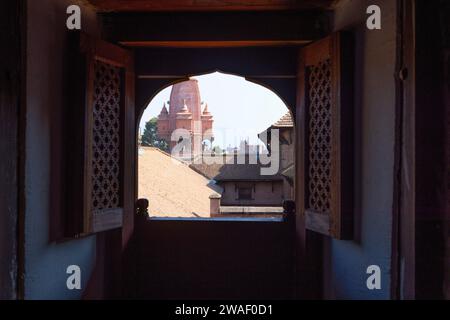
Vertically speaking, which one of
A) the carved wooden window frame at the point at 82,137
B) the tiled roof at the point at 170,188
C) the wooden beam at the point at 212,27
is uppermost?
the wooden beam at the point at 212,27

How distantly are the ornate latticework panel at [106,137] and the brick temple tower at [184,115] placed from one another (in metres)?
49.4

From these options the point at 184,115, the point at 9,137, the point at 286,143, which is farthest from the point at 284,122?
the point at 184,115

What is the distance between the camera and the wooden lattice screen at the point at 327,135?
407cm

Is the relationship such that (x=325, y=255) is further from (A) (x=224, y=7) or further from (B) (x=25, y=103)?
(B) (x=25, y=103)

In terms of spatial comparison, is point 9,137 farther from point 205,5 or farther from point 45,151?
point 205,5

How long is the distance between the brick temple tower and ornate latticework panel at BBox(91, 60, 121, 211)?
162 feet

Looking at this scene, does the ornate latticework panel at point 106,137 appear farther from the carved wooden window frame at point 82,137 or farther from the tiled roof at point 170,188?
the tiled roof at point 170,188

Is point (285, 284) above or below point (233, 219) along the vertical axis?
below

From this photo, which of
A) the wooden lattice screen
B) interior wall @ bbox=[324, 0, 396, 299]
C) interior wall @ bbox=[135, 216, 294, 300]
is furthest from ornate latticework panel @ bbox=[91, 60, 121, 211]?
interior wall @ bbox=[324, 0, 396, 299]

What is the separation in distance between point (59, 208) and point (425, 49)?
3247 millimetres

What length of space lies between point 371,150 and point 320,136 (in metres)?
0.97

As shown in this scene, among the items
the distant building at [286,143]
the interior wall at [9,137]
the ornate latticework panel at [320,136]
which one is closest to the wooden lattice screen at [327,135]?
the ornate latticework panel at [320,136]

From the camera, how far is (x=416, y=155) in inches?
113
